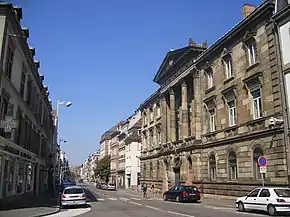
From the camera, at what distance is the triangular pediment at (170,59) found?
43.2 metres

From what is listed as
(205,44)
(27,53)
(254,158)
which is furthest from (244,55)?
(27,53)

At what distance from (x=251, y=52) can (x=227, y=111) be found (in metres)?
5.96

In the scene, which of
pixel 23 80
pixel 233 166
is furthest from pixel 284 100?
pixel 23 80

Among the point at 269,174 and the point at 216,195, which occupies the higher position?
the point at 269,174

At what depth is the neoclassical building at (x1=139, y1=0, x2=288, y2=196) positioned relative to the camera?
2536 centimetres

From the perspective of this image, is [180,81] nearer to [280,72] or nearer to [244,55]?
[244,55]

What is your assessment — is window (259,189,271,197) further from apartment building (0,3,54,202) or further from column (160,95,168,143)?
column (160,95,168,143)

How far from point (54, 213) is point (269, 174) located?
15.4 meters

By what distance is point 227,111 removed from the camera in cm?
3156

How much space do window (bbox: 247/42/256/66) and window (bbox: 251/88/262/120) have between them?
2594mm

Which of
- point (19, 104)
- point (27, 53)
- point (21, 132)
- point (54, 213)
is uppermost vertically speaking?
point (27, 53)

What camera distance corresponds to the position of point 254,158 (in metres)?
27.0

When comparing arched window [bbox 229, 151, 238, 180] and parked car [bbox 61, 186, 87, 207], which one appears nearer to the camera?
parked car [bbox 61, 186, 87, 207]

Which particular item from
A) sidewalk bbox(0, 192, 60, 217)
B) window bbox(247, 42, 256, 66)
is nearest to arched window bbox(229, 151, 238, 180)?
window bbox(247, 42, 256, 66)
